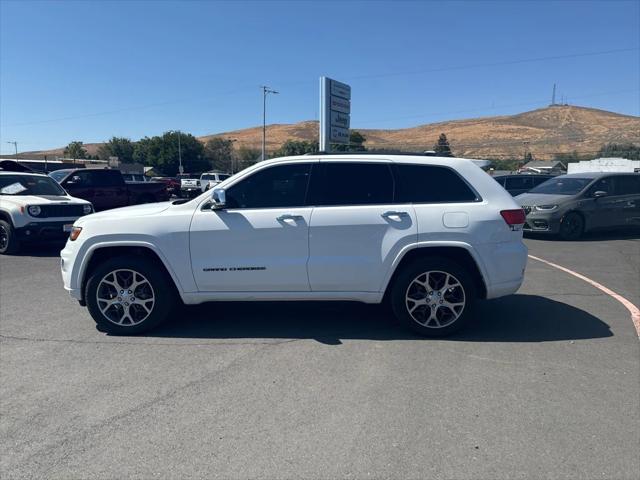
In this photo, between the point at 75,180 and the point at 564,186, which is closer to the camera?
the point at 564,186

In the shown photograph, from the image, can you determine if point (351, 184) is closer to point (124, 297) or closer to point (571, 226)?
point (124, 297)

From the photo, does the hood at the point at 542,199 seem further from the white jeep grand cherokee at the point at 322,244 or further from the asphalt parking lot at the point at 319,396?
the white jeep grand cherokee at the point at 322,244

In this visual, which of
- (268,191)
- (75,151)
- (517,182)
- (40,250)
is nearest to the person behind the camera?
(268,191)

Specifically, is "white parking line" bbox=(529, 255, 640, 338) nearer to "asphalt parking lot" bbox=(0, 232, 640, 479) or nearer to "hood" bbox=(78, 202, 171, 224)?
"asphalt parking lot" bbox=(0, 232, 640, 479)

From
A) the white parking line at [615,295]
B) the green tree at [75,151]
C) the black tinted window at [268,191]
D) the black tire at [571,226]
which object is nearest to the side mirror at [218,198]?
the black tinted window at [268,191]

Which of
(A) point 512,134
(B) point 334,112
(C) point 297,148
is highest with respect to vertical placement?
(A) point 512,134

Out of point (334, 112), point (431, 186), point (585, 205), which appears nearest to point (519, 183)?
point (585, 205)

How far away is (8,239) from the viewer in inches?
388

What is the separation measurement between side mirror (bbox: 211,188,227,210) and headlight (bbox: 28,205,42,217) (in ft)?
22.5

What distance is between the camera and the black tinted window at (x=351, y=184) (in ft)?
16.0

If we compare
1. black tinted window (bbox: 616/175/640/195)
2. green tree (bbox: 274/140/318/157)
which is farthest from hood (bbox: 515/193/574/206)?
green tree (bbox: 274/140/318/157)

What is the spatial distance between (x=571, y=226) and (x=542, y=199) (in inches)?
39.2

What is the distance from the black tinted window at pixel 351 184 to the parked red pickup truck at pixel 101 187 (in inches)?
489

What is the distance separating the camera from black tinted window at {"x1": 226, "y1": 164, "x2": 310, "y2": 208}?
4887mm
